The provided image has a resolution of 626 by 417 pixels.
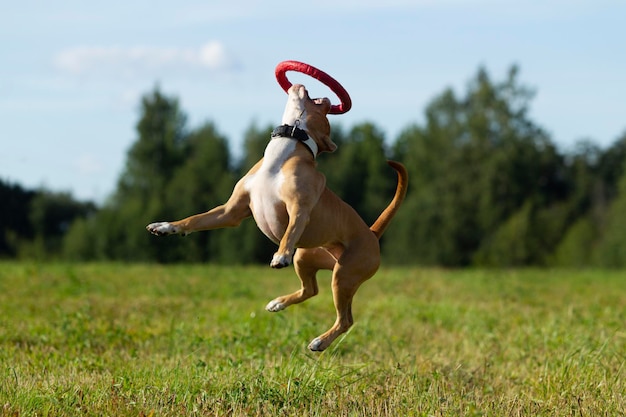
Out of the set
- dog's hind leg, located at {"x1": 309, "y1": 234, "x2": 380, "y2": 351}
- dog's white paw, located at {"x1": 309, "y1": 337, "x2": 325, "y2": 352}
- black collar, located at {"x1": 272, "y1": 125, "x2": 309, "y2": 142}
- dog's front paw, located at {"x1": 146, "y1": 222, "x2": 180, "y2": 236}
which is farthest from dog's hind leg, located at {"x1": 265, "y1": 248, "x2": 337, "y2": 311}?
dog's front paw, located at {"x1": 146, "y1": 222, "x2": 180, "y2": 236}

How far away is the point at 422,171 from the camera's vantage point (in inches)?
2162

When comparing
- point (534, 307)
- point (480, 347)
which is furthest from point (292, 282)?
point (480, 347)

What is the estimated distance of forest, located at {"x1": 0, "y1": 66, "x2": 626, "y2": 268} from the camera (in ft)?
155

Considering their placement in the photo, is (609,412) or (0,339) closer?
(609,412)

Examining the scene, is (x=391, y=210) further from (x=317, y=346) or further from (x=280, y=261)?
(x=280, y=261)

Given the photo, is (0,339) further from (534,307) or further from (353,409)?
(534,307)

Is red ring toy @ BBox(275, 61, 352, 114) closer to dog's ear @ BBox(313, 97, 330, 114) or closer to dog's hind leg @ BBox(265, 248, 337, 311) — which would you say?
dog's ear @ BBox(313, 97, 330, 114)

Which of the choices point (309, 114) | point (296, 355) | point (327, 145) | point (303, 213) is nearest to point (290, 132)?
point (309, 114)

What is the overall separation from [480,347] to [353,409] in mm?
4663

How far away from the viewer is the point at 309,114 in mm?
6160

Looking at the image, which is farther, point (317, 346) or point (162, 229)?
point (317, 346)

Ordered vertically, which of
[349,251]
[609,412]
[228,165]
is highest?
[228,165]

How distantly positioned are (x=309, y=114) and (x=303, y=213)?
0.81 meters

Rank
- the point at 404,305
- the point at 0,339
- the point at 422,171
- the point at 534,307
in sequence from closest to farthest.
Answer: the point at 0,339, the point at 404,305, the point at 534,307, the point at 422,171
